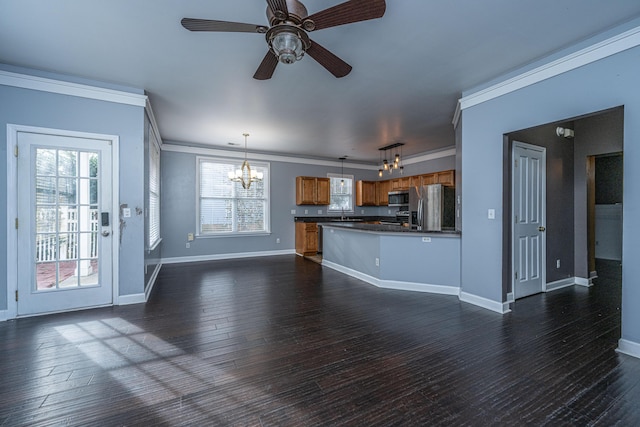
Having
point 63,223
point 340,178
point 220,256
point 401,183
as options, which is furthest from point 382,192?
point 63,223

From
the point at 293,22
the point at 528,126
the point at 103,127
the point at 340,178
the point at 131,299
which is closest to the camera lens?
the point at 293,22

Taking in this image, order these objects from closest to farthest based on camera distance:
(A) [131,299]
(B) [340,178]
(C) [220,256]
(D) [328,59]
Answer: (D) [328,59]
(A) [131,299]
(C) [220,256]
(B) [340,178]

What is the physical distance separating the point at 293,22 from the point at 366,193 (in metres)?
6.78

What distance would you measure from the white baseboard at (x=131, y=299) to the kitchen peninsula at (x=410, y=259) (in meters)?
3.24

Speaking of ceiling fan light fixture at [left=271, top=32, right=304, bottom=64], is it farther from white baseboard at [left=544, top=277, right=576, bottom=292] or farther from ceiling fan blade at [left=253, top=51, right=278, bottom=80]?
white baseboard at [left=544, top=277, right=576, bottom=292]

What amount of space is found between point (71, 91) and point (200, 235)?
12.3ft

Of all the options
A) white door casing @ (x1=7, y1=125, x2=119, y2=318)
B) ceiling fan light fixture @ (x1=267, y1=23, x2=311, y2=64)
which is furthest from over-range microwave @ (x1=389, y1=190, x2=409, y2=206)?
white door casing @ (x1=7, y1=125, x2=119, y2=318)

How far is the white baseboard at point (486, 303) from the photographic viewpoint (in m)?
3.24

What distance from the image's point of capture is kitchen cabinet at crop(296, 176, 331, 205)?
7398 millimetres

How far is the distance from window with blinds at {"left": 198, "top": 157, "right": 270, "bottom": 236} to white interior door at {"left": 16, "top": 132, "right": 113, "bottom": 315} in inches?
120

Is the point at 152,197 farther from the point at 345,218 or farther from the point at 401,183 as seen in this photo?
the point at 401,183

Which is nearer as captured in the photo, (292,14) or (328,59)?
(292,14)

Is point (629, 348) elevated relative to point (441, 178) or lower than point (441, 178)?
lower

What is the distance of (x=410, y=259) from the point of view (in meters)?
4.16
